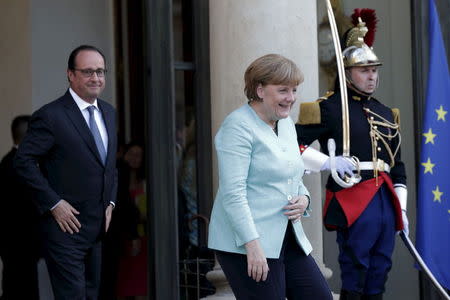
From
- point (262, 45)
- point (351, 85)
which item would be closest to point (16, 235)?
point (262, 45)

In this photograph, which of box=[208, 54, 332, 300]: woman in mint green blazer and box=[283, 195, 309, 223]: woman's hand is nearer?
box=[208, 54, 332, 300]: woman in mint green blazer

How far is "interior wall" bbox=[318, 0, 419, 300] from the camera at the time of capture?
25.5 ft

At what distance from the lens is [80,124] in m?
5.56

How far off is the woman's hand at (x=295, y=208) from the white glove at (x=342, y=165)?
1.04m

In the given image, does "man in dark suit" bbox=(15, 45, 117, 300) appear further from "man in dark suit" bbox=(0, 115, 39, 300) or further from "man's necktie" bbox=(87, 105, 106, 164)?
"man in dark suit" bbox=(0, 115, 39, 300)

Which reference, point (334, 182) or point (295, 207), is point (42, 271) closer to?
point (334, 182)

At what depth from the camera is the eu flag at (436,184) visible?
675 centimetres

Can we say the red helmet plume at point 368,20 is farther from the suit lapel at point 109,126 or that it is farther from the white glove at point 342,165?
the suit lapel at point 109,126

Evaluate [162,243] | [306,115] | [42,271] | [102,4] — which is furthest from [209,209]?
[102,4]

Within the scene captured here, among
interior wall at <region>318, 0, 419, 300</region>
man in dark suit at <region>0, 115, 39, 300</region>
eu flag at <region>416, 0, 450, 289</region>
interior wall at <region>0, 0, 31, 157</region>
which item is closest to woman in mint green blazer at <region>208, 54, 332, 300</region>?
eu flag at <region>416, 0, 450, 289</region>

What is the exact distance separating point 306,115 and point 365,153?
37cm

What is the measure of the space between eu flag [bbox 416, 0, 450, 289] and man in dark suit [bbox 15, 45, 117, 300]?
200 centimetres

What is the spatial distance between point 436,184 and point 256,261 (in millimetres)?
2498

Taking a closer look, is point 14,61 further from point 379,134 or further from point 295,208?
point 295,208
